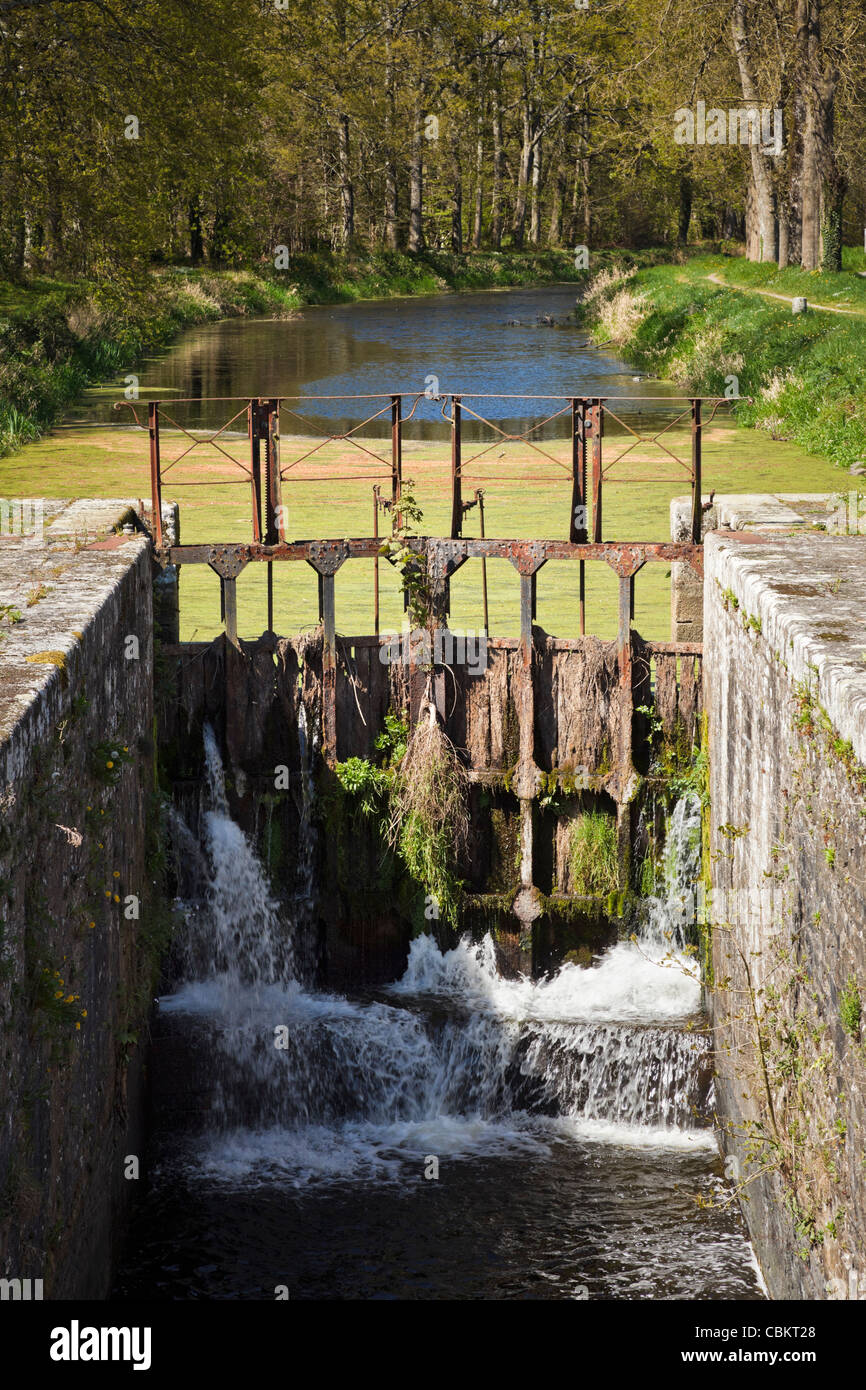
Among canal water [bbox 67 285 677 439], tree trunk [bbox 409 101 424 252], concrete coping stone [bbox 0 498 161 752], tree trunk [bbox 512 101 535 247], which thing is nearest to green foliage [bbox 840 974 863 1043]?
concrete coping stone [bbox 0 498 161 752]

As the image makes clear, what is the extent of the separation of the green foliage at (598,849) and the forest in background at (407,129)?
1542cm

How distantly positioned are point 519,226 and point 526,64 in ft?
24.5

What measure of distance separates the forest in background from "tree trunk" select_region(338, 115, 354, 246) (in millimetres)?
160

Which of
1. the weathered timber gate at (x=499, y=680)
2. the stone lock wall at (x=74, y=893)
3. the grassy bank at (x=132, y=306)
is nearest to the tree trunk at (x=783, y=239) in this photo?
the grassy bank at (x=132, y=306)

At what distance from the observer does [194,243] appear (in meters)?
54.7

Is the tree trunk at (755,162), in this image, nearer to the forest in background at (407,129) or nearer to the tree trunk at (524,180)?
the forest in background at (407,129)

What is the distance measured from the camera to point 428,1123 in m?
9.73

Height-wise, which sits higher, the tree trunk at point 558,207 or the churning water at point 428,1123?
the tree trunk at point 558,207

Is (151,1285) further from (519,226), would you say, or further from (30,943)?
(519,226)

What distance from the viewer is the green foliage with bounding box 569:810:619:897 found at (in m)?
10.7

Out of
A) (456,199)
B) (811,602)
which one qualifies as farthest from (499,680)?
(456,199)

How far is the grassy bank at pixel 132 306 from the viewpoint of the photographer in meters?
23.5

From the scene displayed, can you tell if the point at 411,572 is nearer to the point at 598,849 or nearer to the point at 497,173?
the point at 598,849

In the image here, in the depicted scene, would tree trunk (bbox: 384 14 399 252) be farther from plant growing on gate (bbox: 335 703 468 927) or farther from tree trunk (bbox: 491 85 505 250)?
plant growing on gate (bbox: 335 703 468 927)
